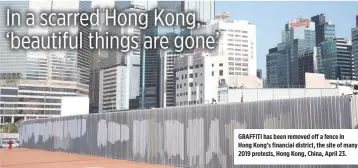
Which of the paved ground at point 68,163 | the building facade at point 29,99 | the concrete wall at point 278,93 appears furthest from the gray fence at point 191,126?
the building facade at point 29,99

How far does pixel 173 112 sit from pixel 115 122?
7.25 meters

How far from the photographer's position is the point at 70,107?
159 feet

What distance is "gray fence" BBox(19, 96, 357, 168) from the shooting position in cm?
1565

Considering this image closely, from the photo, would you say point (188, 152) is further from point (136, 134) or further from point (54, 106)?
point (54, 106)

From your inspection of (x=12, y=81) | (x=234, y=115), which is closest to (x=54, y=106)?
(x=12, y=81)
